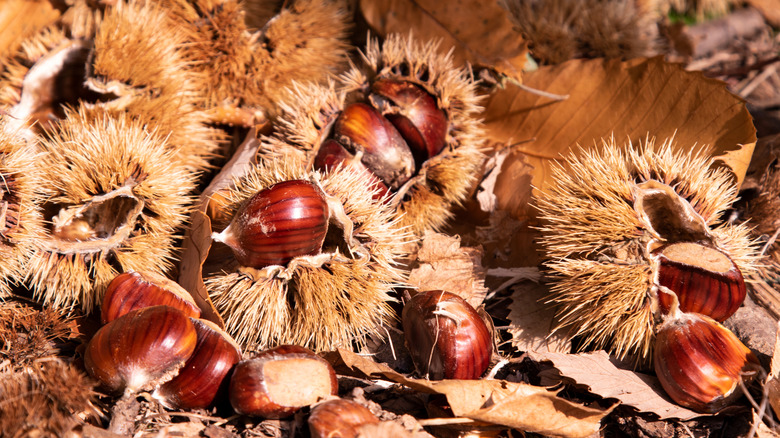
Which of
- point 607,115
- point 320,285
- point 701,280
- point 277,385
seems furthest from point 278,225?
point 607,115

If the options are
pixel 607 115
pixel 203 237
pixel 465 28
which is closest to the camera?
pixel 203 237

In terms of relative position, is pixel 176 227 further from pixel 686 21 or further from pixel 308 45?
pixel 686 21

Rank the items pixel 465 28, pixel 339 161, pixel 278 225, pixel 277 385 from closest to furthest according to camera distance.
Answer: pixel 277 385
pixel 278 225
pixel 339 161
pixel 465 28

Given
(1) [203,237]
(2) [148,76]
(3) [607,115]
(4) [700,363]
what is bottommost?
(4) [700,363]

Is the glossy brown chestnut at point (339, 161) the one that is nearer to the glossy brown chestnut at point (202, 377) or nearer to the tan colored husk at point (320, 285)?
the tan colored husk at point (320, 285)

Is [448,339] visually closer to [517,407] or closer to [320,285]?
[517,407]

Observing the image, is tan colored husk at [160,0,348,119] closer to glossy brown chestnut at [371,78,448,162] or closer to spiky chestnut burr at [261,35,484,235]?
spiky chestnut burr at [261,35,484,235]

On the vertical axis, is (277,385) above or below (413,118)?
below

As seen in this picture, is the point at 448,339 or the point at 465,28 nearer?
Answer: the point at 448,339

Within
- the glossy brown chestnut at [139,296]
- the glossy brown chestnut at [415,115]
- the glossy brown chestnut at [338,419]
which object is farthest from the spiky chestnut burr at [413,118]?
the glossy brown chestnut at [338,419]
